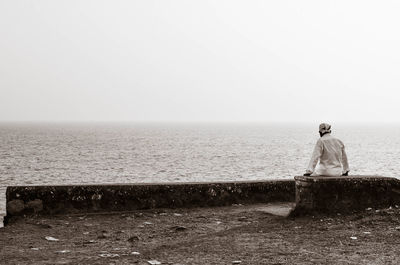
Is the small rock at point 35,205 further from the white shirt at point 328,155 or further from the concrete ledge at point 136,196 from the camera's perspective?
the white shirt at point 328,155

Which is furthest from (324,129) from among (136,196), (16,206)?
(16,206)

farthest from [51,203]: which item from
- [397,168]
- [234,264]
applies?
[397,168]

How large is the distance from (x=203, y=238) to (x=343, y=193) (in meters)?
2.61

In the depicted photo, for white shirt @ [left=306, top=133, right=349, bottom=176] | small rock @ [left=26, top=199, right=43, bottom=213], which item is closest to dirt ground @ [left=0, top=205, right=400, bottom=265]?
small rock @ [left=26, top=199, right=43, bottom=213]

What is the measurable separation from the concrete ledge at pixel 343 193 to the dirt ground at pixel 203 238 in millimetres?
191

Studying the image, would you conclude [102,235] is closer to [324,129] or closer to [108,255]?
[108,255]

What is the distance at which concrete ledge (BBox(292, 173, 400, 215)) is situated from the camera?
9.04 m

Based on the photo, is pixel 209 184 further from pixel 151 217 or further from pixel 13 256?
pixel 13 256

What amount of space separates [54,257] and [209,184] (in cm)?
414

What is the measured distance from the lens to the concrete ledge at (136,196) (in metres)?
9.64

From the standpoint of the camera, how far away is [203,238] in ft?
25.9

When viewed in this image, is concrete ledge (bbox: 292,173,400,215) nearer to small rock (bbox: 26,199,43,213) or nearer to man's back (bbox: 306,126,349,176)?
man's back (bbox: 306,126,349,176)

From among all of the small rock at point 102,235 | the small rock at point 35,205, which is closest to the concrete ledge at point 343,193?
the small rock at point 102,235

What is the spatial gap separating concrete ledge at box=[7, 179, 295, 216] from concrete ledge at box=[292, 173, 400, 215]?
5.97ft
